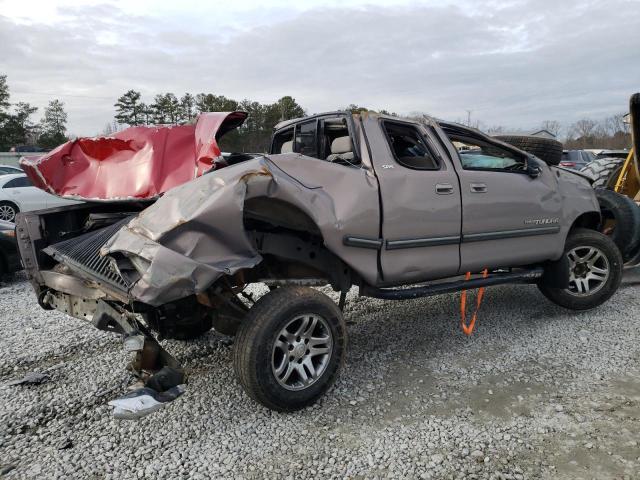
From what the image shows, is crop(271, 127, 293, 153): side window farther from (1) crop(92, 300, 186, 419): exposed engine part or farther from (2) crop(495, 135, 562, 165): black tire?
(2) crop(495, 135, 562, 165): black tire

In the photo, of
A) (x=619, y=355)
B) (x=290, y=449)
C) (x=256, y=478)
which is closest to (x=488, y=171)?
(x=619, y=355)

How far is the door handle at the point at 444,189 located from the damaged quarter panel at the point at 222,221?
0.71 meters

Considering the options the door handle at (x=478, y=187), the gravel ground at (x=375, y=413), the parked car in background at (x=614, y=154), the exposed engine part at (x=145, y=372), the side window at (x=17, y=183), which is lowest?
the gravel ground at (x=375, y=413)

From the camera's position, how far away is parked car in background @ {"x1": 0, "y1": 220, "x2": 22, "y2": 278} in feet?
22.4

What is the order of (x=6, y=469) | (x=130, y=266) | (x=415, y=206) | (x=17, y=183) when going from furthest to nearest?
(x=17, y=183)
(x=415, y=206)
(x=130, y=266)
(x=6, y=469)

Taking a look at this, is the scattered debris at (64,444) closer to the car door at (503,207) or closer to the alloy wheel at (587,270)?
the car door at (503,207)

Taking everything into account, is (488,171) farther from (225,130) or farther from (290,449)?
(290,449)

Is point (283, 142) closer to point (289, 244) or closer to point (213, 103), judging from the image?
point (289, 244)

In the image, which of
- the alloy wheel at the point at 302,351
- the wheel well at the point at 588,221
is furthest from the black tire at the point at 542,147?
the alloy wheel at the point at 302,351

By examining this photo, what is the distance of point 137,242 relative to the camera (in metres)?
2.81

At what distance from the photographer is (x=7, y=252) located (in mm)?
6852

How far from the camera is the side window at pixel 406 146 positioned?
13.1ft

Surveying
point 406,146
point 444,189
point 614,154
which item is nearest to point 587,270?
point 444,189

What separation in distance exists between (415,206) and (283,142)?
181 cm
